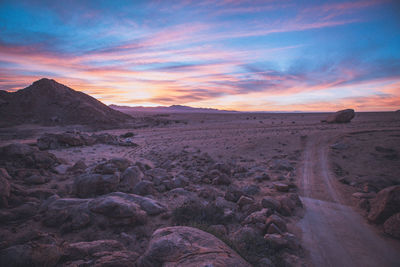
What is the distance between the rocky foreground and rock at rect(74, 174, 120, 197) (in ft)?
0.09

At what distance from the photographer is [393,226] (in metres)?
4.43

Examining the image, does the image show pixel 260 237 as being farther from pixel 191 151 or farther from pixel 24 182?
pixel 191 151

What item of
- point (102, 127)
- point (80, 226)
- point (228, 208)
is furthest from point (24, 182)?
point (102, 127)

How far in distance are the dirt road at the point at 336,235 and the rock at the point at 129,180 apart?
501 centimetres

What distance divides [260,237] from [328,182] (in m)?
5.26

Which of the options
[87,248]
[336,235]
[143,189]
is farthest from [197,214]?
[336,235]

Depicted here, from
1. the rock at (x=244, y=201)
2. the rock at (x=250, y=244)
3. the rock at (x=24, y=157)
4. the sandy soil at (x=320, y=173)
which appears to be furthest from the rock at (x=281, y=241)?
the rock at (x=24, y=157)

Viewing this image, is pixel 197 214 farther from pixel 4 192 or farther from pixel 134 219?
pixel 4 192

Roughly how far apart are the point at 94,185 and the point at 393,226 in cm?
742

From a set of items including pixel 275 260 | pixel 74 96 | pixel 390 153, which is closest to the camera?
pixel 275 260

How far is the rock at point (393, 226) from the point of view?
4.35 metres

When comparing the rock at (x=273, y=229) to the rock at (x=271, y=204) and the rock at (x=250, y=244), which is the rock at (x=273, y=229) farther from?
the rock at (x=271, y=204)

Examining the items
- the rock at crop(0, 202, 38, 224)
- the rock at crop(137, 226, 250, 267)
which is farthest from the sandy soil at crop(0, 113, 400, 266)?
the rock at crop(0, 202, 38, 224)

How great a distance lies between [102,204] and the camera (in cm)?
A: 455
